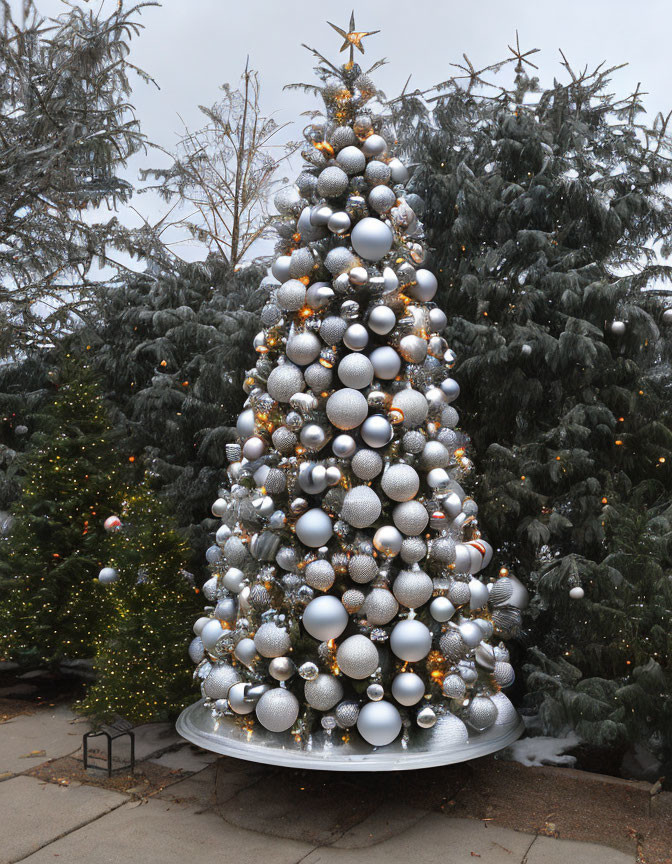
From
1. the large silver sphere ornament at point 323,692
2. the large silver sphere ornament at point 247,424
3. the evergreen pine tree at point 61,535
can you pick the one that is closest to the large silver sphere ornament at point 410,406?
the large silver sphere ornament at point 247,424

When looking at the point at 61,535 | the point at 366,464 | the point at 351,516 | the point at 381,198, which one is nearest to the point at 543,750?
the point at 351,516

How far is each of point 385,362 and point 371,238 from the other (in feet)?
2.28

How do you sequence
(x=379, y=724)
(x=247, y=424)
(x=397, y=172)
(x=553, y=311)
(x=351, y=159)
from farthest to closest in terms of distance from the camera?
(x=553, y=311) < (x=247, y=424) < (x=397, y=172) < (x=351, y=159) < (x=379, y=724)

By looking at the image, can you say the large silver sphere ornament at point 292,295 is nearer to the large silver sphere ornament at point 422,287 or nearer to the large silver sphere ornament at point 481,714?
the large silver sphere ornament at point 422,287

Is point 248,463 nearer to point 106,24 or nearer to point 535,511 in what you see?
point 535,511

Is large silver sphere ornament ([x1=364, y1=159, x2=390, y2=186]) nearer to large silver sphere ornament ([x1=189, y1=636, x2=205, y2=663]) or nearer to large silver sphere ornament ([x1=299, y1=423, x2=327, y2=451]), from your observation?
large silver sphere ornament ([x1=299, y1=423, x2=327, y2=451])

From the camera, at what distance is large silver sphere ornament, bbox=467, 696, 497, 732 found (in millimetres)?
4168

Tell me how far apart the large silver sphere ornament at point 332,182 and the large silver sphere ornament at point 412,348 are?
3.03 feet

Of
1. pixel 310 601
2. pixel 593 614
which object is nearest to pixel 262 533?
pixel 310 601

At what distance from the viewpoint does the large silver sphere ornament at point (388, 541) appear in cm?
396

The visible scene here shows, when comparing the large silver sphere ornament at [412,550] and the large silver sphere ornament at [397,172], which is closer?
the large silver sphere ornament at [412,550]

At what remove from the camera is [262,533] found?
14.1 ft

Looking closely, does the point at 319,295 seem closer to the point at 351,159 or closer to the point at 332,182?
the point at 332,182

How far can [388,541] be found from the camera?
3957 millimetres
